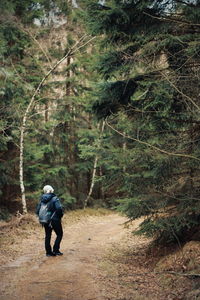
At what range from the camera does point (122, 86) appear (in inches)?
352

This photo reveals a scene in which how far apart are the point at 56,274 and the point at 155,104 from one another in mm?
5087

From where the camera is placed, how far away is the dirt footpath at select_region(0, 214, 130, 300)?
5688 mm

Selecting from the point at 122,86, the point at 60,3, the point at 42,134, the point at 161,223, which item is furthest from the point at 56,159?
the point at 161,223

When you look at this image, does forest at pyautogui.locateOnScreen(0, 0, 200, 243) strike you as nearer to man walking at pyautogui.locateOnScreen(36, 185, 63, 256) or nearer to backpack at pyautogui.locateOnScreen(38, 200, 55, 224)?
man walking at pyautogui.locateOnScreen(36, 185, 63, 256)

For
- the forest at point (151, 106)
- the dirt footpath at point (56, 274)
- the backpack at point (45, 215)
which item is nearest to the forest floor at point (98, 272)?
the dirt footpath at point (56, 274)

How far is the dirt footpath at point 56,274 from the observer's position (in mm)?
5688

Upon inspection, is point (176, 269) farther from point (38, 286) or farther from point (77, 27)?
point (77, 27)

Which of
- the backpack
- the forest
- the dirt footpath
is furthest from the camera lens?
the backpack

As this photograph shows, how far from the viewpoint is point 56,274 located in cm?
679

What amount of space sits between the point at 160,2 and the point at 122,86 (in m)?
2.48

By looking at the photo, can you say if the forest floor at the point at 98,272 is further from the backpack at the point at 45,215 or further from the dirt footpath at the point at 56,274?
the backpack at the point at 45,215

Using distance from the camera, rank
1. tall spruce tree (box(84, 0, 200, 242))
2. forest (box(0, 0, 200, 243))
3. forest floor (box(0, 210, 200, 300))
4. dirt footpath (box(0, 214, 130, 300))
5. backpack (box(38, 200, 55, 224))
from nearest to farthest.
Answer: dirt footpath (box(0, 214, 130, 300)) < forest floor (box(0, 210, 200, 300)) < forest (box(0, 0, 200, 243)) < tall spruce tree (box(84, 0, 200, 242)) < backpack (box(38, 200, 55, 224))

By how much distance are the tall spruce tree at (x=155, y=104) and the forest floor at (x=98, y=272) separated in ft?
2.96

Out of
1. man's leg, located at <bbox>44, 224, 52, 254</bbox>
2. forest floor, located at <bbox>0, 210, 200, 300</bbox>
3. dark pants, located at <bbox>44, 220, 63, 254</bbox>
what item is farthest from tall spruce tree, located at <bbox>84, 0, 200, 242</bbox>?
man's leg, located at <bbox>44, 224, 52, 254</bbox>
